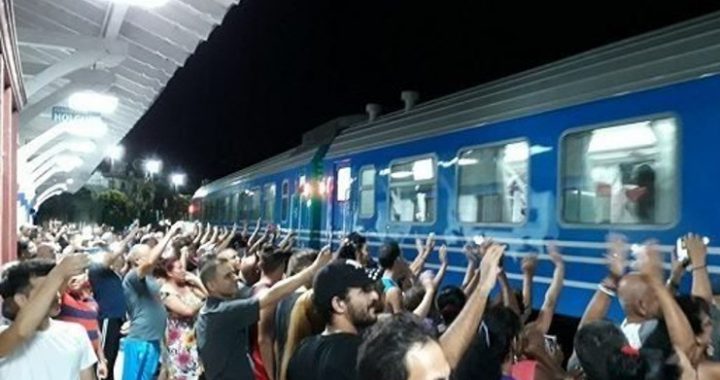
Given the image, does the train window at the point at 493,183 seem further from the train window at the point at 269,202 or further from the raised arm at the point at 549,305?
the train window at the point at 269,202

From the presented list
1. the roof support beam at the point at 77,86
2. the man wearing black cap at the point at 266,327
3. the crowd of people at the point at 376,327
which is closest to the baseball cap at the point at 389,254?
the crowd of people at the point at 376,327

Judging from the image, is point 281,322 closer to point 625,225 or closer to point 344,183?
point 625,225

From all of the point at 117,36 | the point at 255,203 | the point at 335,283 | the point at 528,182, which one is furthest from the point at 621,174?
the point at 255,203

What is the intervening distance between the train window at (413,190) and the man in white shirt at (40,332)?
7.04 metres

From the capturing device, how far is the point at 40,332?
3.93 m

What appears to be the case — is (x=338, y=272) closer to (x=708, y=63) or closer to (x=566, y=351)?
(x=708, y=63)

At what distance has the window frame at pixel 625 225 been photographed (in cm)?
693

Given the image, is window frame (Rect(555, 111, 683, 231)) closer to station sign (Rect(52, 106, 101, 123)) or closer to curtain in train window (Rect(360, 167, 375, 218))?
curtain in train window (Rect(360, 167, 375, 218))

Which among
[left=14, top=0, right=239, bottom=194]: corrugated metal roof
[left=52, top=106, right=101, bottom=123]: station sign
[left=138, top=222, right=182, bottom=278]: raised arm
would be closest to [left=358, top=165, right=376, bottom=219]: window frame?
[left=14, top=0, right=239, bottom=194]: corrugated metal roof

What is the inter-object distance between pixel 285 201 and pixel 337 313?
14271 millimetres

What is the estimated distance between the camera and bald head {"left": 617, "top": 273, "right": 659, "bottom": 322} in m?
4.47

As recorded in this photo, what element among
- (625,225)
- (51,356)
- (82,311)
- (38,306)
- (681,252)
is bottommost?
(82,311)

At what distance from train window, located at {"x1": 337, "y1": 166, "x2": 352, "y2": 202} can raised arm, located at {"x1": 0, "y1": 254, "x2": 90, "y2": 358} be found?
10.1 meters

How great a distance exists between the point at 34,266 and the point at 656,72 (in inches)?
201
